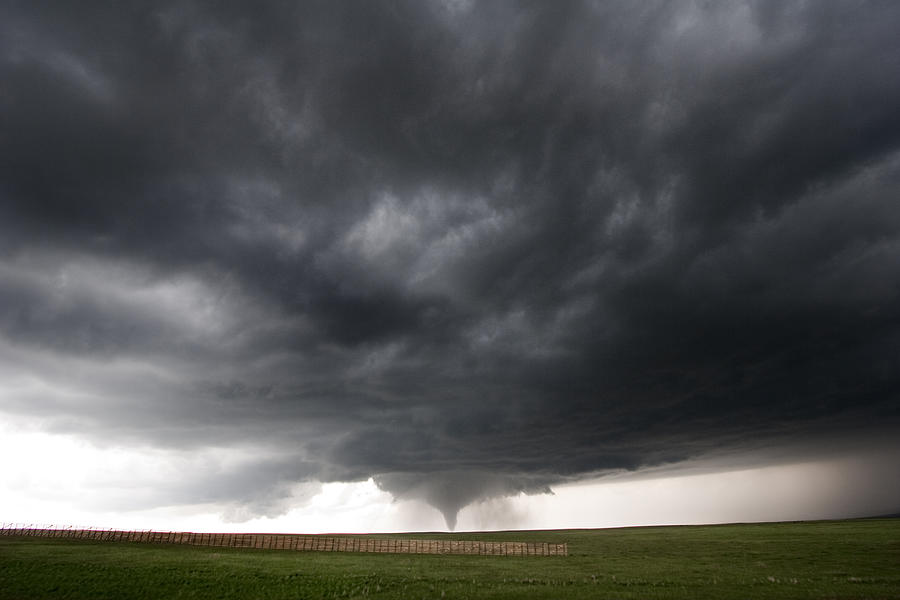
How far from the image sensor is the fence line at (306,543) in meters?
105

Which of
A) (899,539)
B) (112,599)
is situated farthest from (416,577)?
(899,539)

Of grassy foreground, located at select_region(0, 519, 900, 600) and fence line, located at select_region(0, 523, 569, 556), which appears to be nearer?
grassy foreground, located at select_region(0, 519, 900, 600)

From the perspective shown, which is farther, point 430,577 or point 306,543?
point 306,543

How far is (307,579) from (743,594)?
44.8 metres

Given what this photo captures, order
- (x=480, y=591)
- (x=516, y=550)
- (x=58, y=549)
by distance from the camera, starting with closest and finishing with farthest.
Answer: (x=480, y=591)
(x=58, y=549)
(x=516, y=550)

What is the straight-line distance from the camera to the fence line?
105 meters

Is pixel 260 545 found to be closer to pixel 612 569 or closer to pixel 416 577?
pixel 416 577

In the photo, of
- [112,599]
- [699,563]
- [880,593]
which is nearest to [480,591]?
[880,593]

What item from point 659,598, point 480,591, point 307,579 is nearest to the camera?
point 659,598

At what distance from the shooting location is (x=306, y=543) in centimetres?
11538

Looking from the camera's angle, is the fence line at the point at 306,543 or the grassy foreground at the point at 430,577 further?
the fence line at the point at 306,543

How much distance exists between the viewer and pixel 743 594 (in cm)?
4516

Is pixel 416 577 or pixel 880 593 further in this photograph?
pixel 416 577

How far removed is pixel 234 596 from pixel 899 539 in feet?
411
